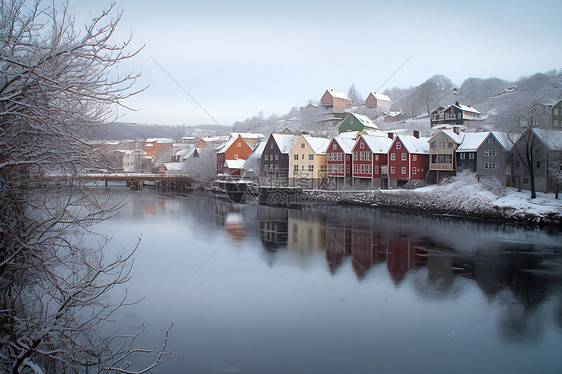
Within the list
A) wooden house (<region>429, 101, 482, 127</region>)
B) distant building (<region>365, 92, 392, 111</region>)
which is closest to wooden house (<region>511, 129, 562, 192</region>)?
wooden house (<region>429, 101, 482, 127</region>)

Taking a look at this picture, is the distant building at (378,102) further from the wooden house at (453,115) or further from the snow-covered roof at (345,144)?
the snow-covered roof at (345,144)

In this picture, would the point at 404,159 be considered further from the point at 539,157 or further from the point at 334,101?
the point at 334,101

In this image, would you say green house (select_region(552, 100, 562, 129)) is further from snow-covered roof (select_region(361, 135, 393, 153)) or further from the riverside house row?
snow-covered roof (select_region(361, 135, 393, 153))

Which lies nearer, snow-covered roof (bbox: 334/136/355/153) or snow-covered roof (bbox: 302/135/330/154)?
snow-covered roof (bbox: 334/136/355/153)

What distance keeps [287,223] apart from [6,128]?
23.3 m

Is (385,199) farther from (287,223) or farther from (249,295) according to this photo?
(249,295)

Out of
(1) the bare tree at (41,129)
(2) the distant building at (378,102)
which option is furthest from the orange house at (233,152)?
(1) the bare tree at (41,129)

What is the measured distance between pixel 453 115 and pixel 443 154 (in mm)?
21989

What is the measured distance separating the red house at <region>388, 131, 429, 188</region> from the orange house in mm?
26044

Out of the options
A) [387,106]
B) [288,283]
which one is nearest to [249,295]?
[288,283]

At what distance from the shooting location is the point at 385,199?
34.5 metres

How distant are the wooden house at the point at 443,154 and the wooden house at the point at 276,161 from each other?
1572 centimetres

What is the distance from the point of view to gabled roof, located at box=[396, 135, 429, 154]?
1460 inches

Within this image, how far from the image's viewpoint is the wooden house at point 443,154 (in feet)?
117
